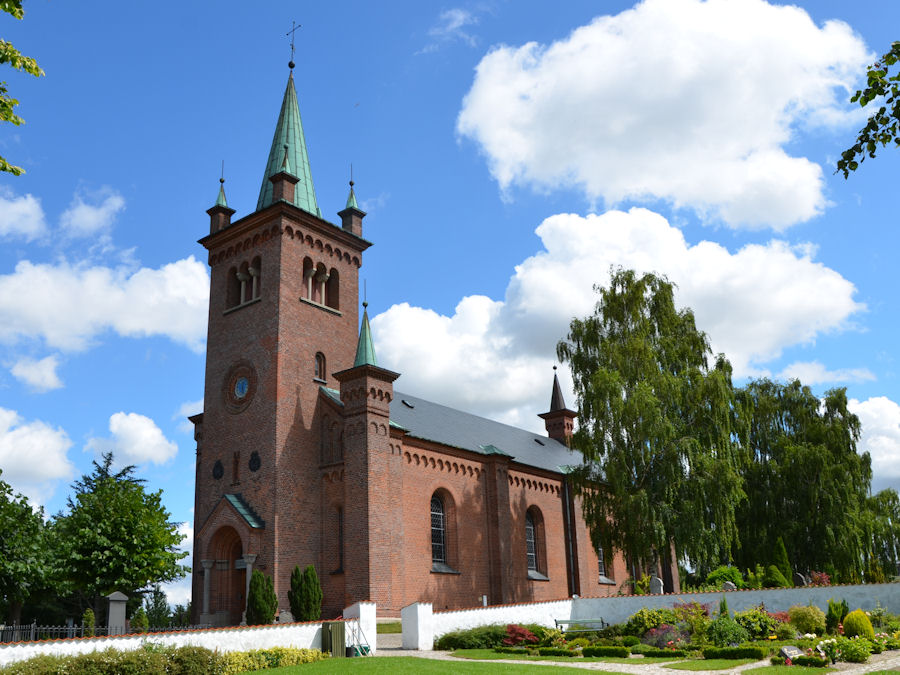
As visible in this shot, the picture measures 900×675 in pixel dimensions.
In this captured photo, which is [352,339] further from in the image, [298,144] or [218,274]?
[298,144]

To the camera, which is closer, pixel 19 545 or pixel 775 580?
pixel 19 545

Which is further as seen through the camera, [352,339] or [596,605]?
[352,339]

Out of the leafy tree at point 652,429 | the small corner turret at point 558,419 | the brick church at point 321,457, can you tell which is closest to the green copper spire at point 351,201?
the brick church at point 321,457

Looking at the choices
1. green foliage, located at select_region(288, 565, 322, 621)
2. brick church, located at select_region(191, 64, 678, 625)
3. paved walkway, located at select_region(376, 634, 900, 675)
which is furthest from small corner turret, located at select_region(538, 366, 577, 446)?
paved walkway, located at select_region(376, 634, 900, 675)

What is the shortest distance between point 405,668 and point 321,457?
1511 centimetres

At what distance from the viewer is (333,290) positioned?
117 ft

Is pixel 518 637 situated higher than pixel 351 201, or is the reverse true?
pixel 351 201

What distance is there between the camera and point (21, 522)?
28.3 meters

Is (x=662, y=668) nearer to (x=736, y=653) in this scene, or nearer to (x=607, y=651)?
(x=736, y=653)

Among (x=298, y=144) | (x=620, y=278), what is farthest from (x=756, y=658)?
(x=298, y=144)

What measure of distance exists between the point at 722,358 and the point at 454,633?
1826 centimetres

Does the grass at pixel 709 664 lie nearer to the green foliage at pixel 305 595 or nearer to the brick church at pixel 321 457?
the brick church at pixel 321 457

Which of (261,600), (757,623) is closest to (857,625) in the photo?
(757,623)

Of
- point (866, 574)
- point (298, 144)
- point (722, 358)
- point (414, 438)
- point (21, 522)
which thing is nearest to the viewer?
point (21, 522)
